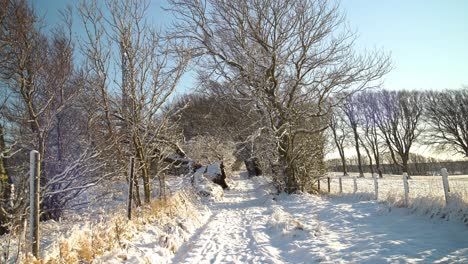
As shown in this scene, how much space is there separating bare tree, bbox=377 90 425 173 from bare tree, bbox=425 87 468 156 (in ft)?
3.53

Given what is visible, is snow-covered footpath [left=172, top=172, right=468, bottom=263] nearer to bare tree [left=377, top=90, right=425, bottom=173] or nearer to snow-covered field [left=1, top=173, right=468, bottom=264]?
snow-covered field [left=1, top=173, right=468, bottom=264]

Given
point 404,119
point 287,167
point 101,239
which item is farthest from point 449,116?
point 101,239

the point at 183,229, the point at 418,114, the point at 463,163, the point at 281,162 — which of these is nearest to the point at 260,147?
the point at 281,162

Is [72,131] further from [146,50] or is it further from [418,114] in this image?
[418,114]

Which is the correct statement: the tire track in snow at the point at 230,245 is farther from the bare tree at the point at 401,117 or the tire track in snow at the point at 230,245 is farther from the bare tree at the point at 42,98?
the bare tree at the point at 401,117

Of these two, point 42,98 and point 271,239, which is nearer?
point 271,239

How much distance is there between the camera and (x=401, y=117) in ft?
99.2

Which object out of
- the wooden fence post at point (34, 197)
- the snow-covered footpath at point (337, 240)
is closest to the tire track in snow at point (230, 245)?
the snow-covered footpath at point (337, 240)

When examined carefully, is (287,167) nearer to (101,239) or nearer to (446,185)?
(446,185)

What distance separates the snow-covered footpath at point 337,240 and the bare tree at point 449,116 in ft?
89.4

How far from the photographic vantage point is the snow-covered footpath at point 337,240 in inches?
161

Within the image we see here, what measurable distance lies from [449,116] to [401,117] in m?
4.30

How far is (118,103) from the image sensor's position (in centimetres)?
992

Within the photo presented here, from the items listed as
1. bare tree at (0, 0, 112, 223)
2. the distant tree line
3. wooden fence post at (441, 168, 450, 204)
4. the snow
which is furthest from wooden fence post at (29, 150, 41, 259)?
the distant tree line
